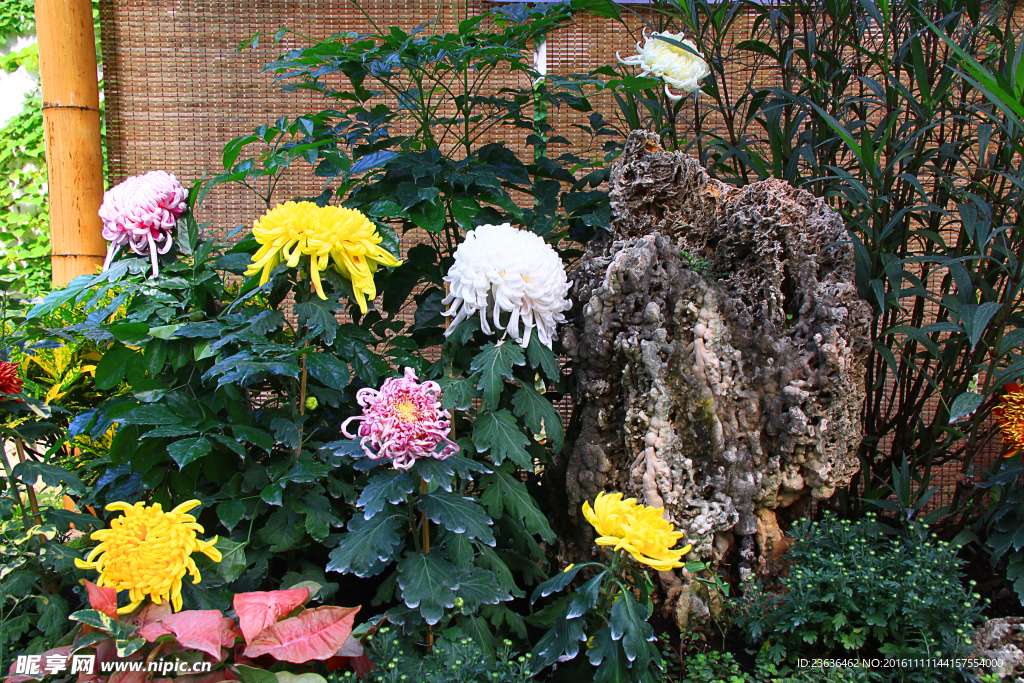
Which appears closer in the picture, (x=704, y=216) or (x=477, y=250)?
(x=477, y=250)

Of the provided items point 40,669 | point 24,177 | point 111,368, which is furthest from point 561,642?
point 24,177

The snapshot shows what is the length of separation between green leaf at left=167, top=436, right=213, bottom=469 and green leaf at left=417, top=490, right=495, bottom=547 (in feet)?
1.33

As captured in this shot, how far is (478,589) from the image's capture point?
1.15m

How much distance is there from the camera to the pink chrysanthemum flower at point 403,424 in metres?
1.01

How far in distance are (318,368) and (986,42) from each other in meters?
2.34

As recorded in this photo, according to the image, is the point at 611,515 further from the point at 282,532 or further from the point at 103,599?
the point at 103,599

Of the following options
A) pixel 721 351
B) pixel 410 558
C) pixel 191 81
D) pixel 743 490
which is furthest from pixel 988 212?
pixel 191 81

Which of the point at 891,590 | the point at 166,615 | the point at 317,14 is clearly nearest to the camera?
the point at 166,615

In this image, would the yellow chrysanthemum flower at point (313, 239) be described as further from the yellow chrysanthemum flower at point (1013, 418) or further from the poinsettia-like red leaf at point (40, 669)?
the yellow chrysanthemum flower at point (1013, 418)

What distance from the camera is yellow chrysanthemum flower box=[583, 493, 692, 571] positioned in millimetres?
936

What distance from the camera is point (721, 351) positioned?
1.45m

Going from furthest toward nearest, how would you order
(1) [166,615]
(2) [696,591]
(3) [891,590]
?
1. (2) [696,591]
2. (3) [891,590]
3. (1) [166,615]

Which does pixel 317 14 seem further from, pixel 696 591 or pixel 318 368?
pixel 696 591

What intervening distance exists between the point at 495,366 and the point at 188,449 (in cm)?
59
